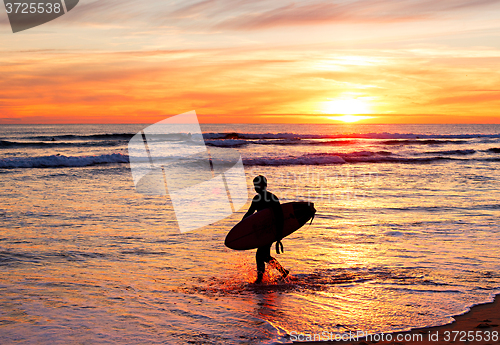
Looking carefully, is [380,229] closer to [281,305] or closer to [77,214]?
[281,305]

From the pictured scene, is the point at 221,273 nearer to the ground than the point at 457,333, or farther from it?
farther from it

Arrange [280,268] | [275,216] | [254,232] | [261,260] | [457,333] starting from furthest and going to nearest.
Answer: [275,216]
[254,232]
[261,260]
[280,268]
[457,333]

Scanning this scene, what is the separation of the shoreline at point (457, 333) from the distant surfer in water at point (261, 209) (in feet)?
6.58

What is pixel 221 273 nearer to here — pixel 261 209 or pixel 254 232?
pixel 254 232

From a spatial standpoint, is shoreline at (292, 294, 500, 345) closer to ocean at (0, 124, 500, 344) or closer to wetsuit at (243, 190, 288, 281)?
ocean at (0, 124, 500, 344)

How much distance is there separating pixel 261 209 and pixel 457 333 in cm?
324

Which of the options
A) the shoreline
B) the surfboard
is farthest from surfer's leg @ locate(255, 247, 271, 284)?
the shoreline

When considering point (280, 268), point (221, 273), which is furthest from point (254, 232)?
point (221, 273)

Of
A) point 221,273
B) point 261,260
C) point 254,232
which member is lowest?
point 221,273

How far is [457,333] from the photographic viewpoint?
171 inches

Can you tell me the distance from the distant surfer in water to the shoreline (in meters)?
2.01

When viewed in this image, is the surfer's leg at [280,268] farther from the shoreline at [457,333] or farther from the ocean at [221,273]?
the shoreline at [457,333]

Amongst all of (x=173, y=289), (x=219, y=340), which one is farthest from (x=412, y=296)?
(x=173, y=289)

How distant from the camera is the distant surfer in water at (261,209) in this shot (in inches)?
240
